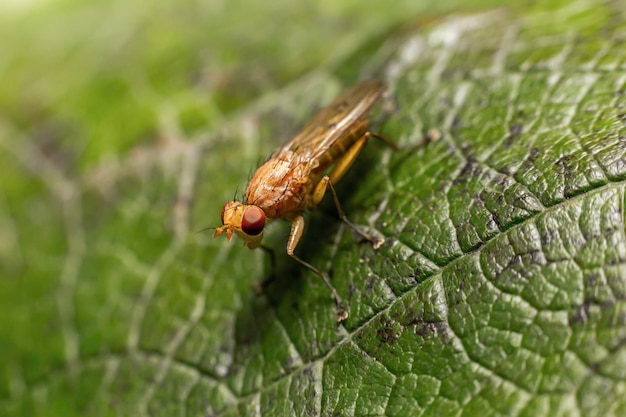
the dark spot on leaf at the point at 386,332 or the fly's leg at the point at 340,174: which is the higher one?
the fly's leg at the point at 340,174

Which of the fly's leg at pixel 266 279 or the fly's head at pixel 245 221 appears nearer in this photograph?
the fly's head at pixel 245 221

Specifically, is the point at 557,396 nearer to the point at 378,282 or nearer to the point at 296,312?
the point at 378,282

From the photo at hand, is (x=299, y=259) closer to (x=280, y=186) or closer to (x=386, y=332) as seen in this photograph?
(x=280, y=186)

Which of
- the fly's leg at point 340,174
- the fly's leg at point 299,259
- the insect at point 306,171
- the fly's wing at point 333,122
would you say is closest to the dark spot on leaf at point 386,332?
the fly's leg at point 299,259

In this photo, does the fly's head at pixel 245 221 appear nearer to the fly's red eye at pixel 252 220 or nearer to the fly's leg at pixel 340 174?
the fly's red eye at pixel 252 220

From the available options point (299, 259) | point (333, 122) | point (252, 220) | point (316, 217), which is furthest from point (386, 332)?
point (333, 122)

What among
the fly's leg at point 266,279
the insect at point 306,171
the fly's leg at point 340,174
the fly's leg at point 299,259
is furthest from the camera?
the fly's leg at point 266,279

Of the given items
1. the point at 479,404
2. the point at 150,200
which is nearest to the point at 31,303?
the point at 150,200

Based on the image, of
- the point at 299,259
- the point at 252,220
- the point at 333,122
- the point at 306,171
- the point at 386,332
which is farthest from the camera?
the point at 333,122
